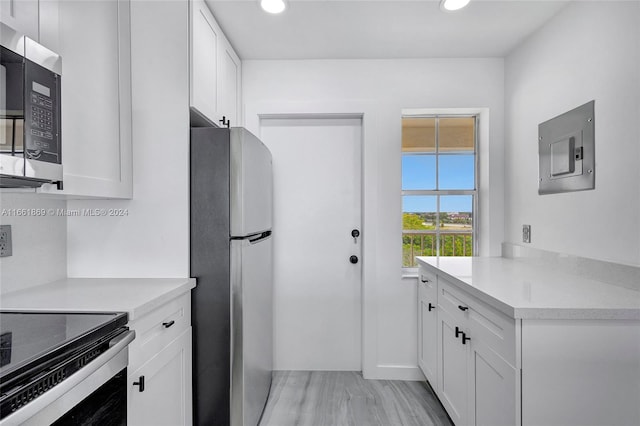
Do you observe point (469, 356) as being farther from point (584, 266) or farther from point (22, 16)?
point (22, 16)

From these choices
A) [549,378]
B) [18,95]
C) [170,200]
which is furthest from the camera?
[170,200]

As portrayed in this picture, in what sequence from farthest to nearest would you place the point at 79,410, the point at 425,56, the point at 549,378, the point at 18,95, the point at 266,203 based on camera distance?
the point at 425,56 → the point at 266,203 → the point at 549,378 → the point at 18,95 → the point at 79,410

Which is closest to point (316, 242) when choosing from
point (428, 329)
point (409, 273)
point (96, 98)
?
point (409, 273)

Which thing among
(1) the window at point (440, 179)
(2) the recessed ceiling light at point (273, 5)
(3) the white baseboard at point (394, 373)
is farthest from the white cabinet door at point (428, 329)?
(2) the recessed ceiling light at point (273, 5)

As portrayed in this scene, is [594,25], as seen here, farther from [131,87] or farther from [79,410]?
[79,410]

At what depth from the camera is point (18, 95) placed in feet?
3.47

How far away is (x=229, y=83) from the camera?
2307 millimetres

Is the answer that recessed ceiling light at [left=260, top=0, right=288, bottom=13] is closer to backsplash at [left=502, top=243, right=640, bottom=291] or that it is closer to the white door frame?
the white door frame

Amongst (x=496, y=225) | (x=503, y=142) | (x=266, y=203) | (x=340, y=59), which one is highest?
(x=340, y=59)

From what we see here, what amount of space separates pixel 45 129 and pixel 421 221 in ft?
7.64

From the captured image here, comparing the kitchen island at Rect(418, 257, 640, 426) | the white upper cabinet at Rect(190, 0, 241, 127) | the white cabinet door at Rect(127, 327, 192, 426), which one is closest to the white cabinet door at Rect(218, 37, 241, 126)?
the white upper cabinet at Rect(190, 0, 241, 127)

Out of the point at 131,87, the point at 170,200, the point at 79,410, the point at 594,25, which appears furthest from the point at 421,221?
the point at 79,410

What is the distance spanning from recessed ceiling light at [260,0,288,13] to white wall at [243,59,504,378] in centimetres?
64

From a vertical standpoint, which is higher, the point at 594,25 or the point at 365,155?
the point at 594,25
